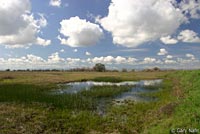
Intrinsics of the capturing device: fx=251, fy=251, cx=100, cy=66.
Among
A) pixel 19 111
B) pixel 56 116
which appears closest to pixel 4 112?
pixel 19 111

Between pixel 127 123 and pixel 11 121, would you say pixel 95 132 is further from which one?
pixel 11 121

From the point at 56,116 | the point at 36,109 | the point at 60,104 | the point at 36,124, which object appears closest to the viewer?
the point at 36,124

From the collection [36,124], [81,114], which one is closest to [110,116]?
[81,114]

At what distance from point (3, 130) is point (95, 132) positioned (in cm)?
609

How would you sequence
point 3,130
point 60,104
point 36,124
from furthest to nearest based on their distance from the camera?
point 60,104, point 36,124, point 3,130

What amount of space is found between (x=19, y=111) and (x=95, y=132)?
909 cm

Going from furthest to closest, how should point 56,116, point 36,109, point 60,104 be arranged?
point 60,104 < point 36,109 < point 56,116

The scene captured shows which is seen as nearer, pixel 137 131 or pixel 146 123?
pixel 137 131

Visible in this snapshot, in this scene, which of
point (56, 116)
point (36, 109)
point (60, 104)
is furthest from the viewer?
point (60, 104)

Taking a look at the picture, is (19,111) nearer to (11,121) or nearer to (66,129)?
(11,121)

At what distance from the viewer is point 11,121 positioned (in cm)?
1884

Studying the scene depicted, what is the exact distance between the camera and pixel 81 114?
22016 millimetres

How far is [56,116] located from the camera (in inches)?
836

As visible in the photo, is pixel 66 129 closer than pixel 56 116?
Yes
